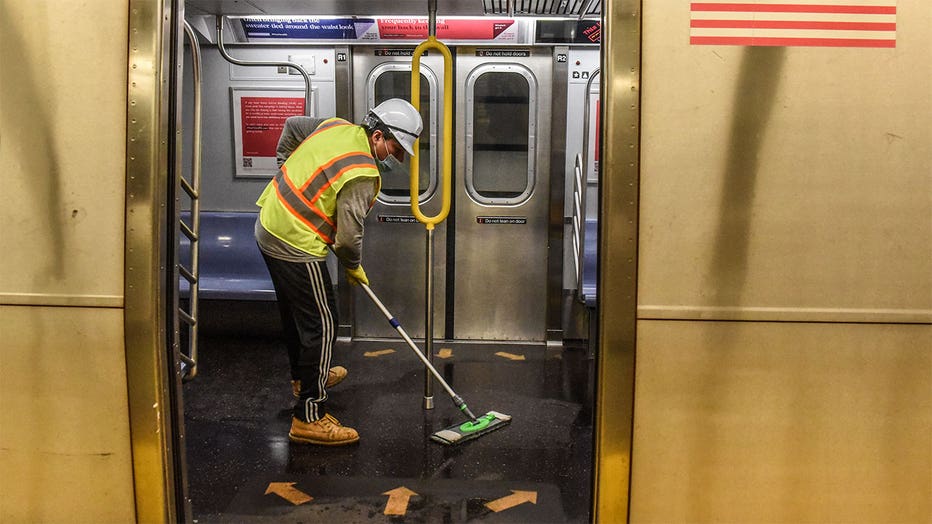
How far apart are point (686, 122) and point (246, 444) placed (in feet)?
9.81

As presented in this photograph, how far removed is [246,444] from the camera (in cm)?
409

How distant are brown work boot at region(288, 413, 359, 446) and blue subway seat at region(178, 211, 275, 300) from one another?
88.3 inches

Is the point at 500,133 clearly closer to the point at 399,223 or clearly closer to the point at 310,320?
the point at 399,223

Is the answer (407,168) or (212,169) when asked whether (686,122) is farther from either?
(212,169)

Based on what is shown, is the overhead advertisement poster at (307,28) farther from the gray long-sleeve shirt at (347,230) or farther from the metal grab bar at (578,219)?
the gray long-sleeve shirt at (347,230)

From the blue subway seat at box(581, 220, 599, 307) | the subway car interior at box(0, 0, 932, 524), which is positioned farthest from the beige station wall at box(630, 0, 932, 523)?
the blue subway seat at box(581, 220, 599, 307)

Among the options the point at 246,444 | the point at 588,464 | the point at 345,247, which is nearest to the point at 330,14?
the point at 345,247

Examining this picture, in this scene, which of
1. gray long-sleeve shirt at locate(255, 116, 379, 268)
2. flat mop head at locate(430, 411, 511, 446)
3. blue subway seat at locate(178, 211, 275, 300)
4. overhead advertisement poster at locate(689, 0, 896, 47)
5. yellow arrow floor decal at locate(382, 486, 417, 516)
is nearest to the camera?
overhead advertisement poster at locate(689, 0, 896, 47)

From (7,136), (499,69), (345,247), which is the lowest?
(345,247)

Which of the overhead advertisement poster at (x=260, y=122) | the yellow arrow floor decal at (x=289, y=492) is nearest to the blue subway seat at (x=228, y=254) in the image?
the overhead advertisement poster at (x=260, y=122)

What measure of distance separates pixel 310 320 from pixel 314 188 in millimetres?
731

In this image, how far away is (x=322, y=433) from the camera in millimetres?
4043

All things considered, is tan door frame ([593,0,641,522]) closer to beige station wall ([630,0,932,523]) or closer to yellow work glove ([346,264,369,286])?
beige station wall ([630,0,932,523])

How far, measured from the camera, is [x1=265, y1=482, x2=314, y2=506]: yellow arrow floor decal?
11.2ft
